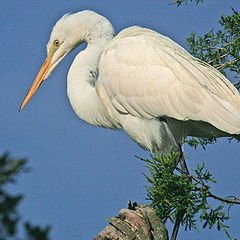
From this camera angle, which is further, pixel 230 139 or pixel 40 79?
pixel 40 79

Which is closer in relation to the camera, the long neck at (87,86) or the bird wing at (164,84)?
the bird wing at (164,84)

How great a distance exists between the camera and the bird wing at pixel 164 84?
3.39 metres

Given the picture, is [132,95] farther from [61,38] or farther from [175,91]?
[61,38]

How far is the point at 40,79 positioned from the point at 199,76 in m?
1.89

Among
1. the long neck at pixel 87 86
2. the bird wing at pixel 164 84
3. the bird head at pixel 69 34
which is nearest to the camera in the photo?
the bird wing at pixel 164 84

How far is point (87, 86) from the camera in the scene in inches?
162

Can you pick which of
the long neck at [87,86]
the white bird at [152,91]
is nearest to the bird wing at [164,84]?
the white bird at [152,91]

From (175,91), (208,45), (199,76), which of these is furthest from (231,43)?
(175,91)

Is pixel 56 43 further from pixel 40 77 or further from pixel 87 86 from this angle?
pixel 87 86

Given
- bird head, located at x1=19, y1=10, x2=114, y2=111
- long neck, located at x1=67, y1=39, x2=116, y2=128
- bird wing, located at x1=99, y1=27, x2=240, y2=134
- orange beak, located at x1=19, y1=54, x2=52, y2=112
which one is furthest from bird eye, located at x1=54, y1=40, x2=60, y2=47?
bird wing, located at x1=99, y1=27, x2=240, y2=134

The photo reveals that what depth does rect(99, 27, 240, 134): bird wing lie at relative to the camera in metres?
3.39

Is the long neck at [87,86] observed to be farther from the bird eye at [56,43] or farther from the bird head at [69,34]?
the bird eye at [56,43]

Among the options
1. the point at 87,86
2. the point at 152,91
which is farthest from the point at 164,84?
the point at 87,86

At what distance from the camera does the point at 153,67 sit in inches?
140
